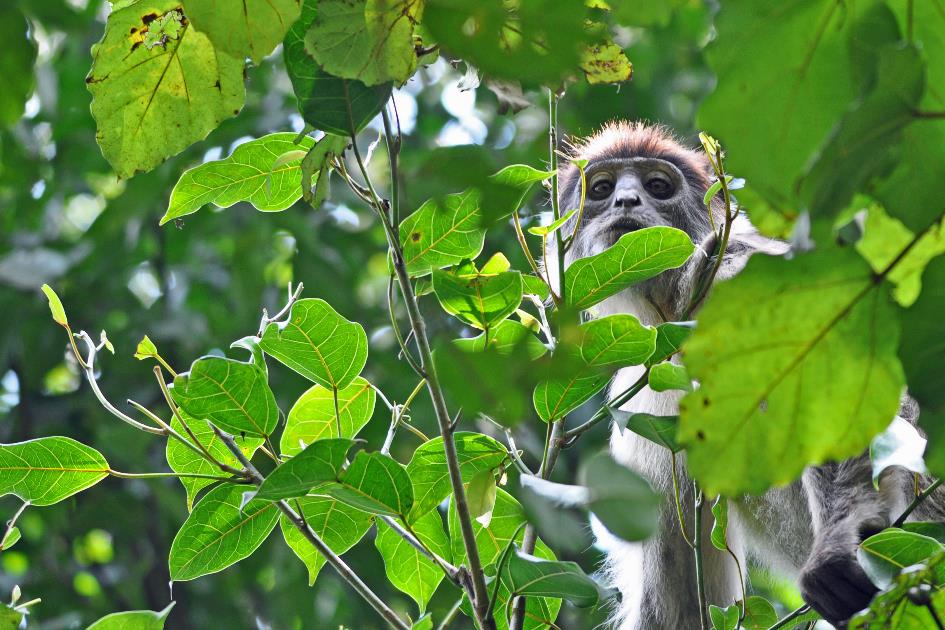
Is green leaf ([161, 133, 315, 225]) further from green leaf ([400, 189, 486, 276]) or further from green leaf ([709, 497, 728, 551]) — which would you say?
green leaf ([709, 497, 728, 551])

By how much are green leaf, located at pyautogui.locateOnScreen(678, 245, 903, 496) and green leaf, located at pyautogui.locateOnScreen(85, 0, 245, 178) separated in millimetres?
696

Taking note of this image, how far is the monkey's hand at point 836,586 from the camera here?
2129 mm

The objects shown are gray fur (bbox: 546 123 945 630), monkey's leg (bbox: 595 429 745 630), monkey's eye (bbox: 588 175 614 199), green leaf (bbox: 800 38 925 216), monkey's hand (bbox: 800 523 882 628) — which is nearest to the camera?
green leaf (bbox: 800 38 925 216)

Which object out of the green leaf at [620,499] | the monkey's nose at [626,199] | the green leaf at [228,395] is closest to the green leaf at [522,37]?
the green leaf at [620,499]

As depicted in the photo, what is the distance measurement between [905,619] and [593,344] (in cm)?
51

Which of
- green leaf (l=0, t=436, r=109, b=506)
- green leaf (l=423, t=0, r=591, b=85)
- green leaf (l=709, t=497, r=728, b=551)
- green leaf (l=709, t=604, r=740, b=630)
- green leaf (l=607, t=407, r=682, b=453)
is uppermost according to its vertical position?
green leaf (l=423, t=0, r=591, b=85)

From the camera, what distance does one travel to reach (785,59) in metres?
0.82

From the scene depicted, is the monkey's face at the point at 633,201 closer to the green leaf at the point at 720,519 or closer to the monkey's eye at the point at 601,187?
the monkey's eye at the point at 601,187

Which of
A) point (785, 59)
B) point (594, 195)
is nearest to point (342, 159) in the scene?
point (785, 59)

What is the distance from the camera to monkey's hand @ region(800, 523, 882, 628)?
6.98 feet

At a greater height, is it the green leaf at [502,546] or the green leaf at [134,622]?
the green leaf at [134,622]

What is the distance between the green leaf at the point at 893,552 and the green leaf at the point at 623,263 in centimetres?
49

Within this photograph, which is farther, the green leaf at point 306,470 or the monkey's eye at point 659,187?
the monkey's eye at point 659,187

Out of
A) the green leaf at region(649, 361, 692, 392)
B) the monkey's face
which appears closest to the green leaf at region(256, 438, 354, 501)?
the green leaf at region(649, 361, 692, 392)
